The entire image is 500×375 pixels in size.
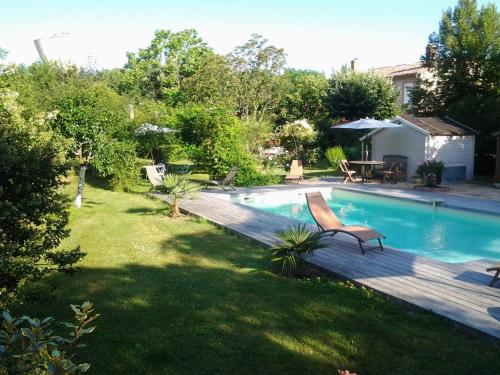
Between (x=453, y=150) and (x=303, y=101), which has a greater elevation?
(x=303, y=101)

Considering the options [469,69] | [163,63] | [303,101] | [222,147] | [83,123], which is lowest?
[222,147]

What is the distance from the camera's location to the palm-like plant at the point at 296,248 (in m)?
7.09

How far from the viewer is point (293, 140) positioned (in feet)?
80.7

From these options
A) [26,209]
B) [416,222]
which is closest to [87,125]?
[26,209]

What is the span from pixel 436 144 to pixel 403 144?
1.42m

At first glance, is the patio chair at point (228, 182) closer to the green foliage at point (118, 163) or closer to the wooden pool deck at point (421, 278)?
the green foliage at point (118, 163)

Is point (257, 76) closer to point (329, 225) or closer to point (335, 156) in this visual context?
point (335, 156)

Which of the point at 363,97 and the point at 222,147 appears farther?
the point at 363,97

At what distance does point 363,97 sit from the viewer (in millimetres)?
26609

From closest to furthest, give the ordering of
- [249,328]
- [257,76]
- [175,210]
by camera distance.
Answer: [249,328]
[175,210]
[257,76]

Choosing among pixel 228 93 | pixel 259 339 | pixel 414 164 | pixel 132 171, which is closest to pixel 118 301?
pixel 259 339

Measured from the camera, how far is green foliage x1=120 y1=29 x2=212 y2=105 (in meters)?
51.8

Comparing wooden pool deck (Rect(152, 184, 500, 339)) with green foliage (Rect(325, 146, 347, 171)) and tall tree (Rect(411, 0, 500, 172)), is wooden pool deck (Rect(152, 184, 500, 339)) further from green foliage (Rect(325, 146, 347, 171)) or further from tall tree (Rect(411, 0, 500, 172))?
tall tree (Rect(411, 0, 500, 172))

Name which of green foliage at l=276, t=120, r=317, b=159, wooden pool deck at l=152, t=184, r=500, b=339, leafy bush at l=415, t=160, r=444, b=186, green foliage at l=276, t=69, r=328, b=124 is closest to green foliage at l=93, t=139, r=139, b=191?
wooden pool deck at l=152, t=184, r=500, b=339
